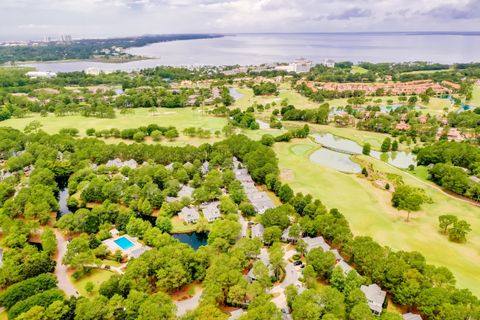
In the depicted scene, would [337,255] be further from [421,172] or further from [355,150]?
[355,150]

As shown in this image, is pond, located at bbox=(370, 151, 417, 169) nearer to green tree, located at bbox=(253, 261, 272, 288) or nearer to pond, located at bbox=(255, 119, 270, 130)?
pond, located at bbox=(255, 119, 270, 130)

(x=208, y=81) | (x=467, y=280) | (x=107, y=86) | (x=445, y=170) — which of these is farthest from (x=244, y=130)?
(x=107, y=86)

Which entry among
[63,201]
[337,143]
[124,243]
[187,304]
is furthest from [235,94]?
[187,304]

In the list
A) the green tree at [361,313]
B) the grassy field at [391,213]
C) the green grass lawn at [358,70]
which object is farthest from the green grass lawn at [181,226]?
the green grass lawn at [358,70]

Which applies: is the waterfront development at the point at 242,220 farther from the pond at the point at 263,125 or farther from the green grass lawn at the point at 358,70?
the green grass lawn at the point at 358,70

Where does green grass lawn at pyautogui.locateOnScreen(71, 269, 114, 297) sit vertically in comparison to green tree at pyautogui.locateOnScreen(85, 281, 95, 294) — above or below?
below

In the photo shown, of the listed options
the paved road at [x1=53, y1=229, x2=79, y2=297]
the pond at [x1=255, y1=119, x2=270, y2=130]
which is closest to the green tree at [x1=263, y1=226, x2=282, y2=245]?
the paved road at [x1=53, y1=229, x2=79, y2=297]
